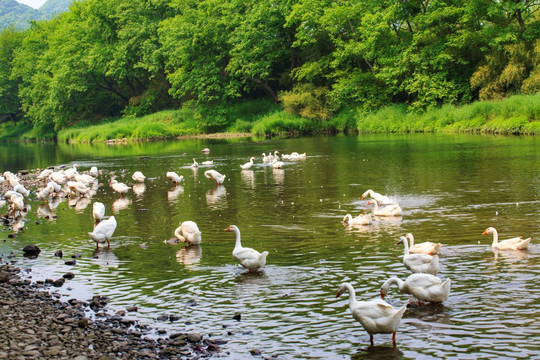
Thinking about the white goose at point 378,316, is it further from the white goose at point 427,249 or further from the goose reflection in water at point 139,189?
the goose reflection in water at point 139,189

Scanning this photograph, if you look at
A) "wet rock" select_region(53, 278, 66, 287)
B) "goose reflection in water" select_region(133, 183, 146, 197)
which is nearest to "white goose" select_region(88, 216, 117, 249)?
"wet rock" select_region(53, 278, 66, 287)

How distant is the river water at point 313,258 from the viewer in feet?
29.6

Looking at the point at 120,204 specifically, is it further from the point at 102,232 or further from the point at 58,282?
the point at 58,282

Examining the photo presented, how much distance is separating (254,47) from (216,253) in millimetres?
56301

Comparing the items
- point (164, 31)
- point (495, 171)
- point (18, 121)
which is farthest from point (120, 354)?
point (18, 121)

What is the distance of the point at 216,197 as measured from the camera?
A: 23.3 m

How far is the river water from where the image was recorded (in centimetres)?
902

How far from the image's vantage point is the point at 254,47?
6819cm

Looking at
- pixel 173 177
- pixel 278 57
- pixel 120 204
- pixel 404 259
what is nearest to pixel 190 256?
pixel 404 259

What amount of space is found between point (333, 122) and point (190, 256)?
48.5 m

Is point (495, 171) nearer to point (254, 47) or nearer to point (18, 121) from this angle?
point (254, 47)

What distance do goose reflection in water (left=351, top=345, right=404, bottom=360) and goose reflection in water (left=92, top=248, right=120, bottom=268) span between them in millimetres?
6834

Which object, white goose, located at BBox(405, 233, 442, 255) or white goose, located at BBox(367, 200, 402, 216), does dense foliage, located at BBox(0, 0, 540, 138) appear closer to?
white goose, located at BBox(367, 200, 402, 216)

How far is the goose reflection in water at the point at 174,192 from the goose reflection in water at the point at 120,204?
5.23 feet
